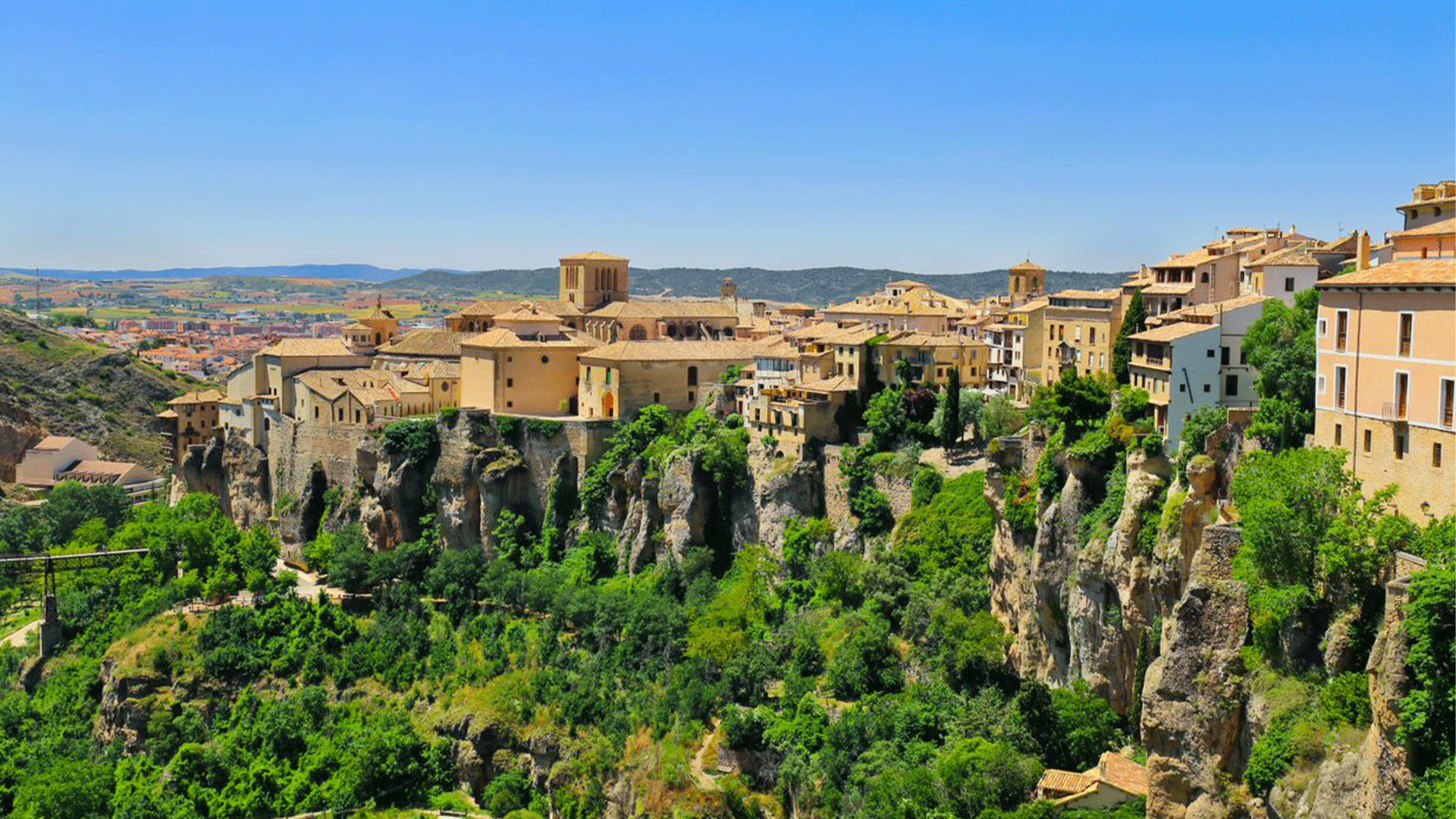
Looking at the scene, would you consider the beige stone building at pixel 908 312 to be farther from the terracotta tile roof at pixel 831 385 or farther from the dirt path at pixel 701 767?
the dirt path at pixel 701 767

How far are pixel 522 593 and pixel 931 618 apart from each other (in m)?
18.8

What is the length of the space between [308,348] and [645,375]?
20.1 metres

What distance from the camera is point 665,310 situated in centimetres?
7556

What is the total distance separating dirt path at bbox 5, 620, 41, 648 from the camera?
64312 millimetres

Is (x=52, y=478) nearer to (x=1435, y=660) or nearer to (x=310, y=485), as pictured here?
(x=310, y=485)

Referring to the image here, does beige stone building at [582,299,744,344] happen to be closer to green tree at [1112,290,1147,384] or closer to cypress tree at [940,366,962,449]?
cypress tree at [940,366,962,449]

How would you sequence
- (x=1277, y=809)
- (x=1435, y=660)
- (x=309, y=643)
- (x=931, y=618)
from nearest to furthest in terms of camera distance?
(x=1435, y=660), (x=1277, y=809), (x=931, y=618), (x=309, y=643)

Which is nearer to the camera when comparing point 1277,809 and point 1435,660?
point 1435,660

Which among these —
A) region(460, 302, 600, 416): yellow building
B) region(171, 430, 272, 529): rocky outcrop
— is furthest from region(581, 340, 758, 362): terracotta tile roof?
region(171, 430, 272, 529): rocky outcrop

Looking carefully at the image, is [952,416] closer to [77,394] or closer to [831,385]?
[831,385]

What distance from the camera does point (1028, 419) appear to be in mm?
49719

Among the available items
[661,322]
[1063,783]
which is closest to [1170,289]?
[1063,783]

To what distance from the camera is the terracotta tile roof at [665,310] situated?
244 ft

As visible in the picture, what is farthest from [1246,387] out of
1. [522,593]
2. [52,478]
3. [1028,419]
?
[52,478]
